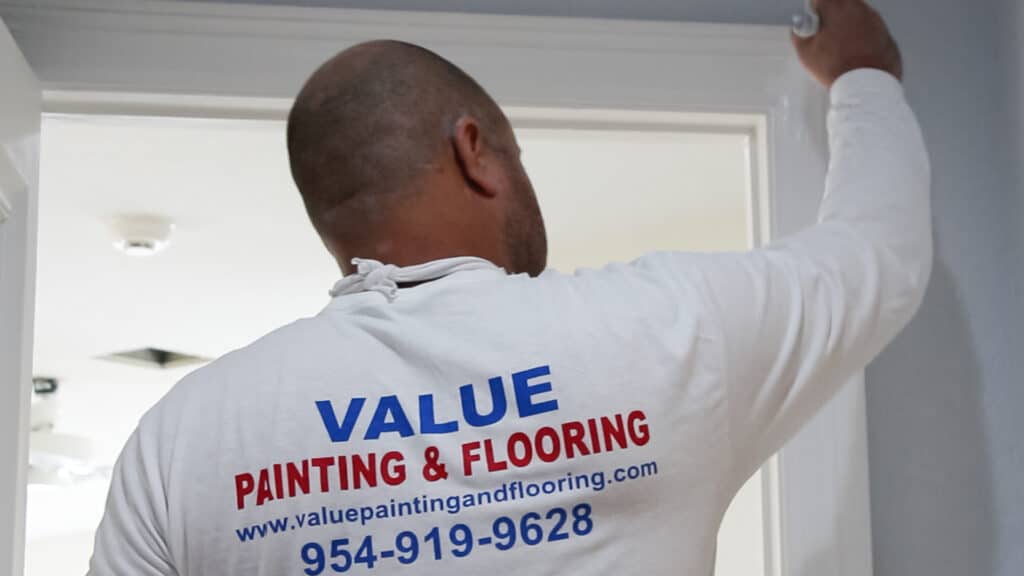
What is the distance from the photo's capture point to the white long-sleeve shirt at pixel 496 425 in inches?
38.1

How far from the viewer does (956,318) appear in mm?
1574

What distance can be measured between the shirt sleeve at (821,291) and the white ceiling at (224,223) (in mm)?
613

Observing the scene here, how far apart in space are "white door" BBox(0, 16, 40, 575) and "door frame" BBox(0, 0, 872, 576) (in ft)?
0.33

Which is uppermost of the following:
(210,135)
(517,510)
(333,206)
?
(210,135)

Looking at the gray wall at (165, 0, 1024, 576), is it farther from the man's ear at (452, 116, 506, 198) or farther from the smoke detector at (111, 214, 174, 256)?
the smoke detector at (111, 214, 174, 256)

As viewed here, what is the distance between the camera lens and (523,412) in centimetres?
97

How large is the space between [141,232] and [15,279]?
1.96 metres

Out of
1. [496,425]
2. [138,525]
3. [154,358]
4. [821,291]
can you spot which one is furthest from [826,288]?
[154,358]

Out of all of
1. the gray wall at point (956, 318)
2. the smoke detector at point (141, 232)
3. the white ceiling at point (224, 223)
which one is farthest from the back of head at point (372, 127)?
the smoke detector at point (141, 232)

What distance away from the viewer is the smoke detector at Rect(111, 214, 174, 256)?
3338mm

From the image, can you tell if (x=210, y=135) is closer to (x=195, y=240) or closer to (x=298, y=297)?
(x=195, y=240)

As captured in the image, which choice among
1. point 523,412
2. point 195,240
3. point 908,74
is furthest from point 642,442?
point 195,240

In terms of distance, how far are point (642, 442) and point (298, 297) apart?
322 cm

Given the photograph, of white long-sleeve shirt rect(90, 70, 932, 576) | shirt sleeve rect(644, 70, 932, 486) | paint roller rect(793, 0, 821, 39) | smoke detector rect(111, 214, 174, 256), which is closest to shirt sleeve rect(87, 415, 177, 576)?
white long-sleeve shirt rect(90, 70, 932, 576)
